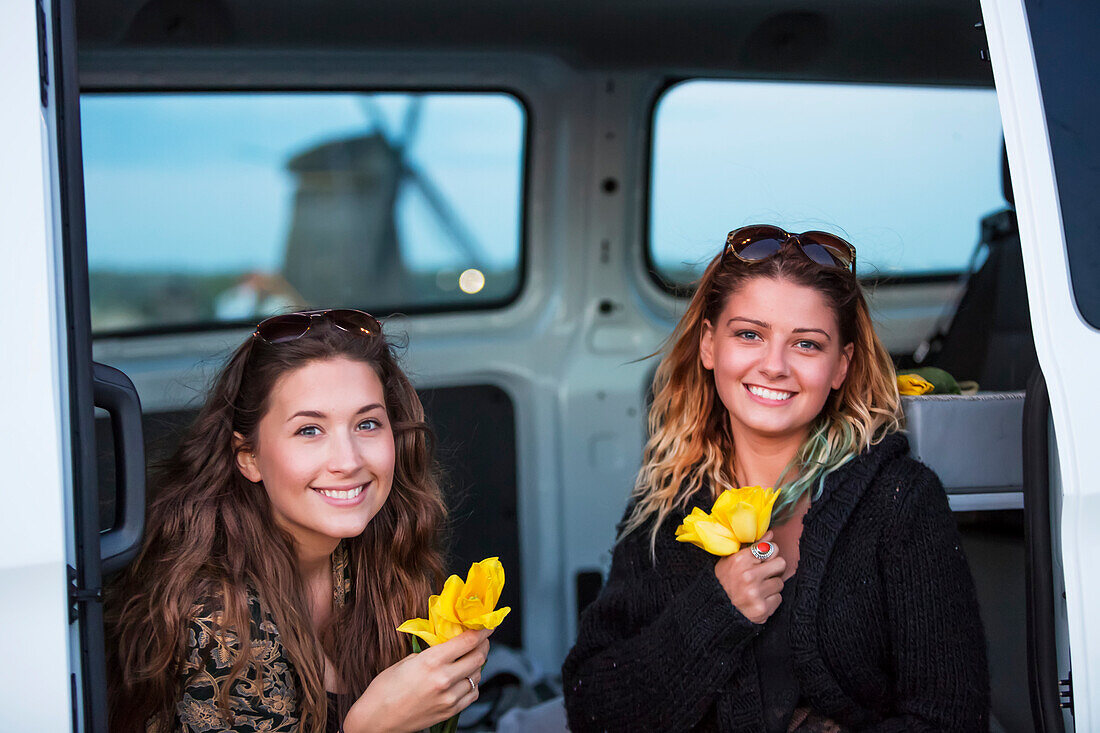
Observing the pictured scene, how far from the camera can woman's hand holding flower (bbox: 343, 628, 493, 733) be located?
161cm

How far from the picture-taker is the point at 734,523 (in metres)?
1.70

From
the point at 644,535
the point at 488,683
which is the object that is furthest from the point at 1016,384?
the point at 488,683

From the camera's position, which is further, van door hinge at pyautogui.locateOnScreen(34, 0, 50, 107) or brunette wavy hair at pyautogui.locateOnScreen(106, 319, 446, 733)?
brunette wavy hair at pyautogui.locateOnScreen(106, 319, 446, 733)

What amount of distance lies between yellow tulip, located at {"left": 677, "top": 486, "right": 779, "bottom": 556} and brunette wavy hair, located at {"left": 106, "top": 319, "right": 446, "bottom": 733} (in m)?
0.65

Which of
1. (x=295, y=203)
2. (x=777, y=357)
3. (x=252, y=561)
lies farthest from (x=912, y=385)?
(x=295, y=203)

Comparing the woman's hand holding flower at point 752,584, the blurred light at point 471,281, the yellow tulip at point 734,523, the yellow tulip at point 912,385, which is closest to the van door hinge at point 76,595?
the yellow tulip at point 734,523

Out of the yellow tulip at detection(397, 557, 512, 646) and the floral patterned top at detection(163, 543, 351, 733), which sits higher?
the yellow tulip at detection(397, 557, 512, 646)

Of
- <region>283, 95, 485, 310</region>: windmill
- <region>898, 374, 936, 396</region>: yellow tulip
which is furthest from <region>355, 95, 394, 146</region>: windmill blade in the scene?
<region>898, 374, 936, 396</region>: yellow tulip

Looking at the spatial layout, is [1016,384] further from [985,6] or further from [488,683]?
[488,683]

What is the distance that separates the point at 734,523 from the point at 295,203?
2.21m

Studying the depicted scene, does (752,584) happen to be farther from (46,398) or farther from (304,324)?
(46,398)

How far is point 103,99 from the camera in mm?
3088

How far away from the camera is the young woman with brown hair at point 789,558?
5.87 ft

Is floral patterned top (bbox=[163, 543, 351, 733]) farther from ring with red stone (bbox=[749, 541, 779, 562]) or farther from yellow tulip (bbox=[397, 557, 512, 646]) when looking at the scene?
ring with red stone (bbox=[749, 541, 779, 562])
